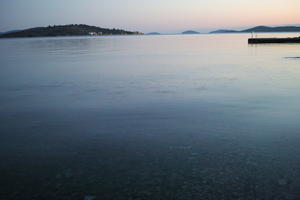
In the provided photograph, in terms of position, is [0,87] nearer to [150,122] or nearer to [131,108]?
[131,108]

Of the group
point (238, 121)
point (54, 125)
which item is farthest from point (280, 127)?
point (54, 125)

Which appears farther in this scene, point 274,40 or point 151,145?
point 274,40

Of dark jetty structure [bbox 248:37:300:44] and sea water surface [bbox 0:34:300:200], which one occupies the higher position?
dark jetty structure [bbox 248:37:300:44]

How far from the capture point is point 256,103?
37.5 ft

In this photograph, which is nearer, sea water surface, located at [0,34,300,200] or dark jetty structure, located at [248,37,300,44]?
sea water surface, located at [0,34,300,200]

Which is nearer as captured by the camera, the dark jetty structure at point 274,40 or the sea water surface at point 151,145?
the sea water surface at point 151,145

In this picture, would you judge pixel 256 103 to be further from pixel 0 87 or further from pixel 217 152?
pixel 0 87

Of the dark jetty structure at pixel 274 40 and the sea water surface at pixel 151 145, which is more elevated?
the dark jetty structure at pixel 274 40

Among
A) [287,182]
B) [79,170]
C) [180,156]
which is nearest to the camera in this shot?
[287,182]

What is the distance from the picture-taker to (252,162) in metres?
6.09

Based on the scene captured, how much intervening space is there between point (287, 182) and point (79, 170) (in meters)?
4.52

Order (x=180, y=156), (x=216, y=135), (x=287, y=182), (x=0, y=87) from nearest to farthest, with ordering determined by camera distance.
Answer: (x=287, y=182)
(x=180, y=156)
(x=216, y=135)
(x=0, y=87)

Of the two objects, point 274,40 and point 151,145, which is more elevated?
point 274,40

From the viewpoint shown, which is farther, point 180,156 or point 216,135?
point 216,135
